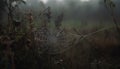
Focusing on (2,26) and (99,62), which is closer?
(99,62)

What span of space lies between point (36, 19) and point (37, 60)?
347 mm

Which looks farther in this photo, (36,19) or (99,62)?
(36,19)

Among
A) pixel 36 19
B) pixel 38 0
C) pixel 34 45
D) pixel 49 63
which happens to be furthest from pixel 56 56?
pixel 38 0

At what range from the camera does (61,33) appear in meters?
2.08

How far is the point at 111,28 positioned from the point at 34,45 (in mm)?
632

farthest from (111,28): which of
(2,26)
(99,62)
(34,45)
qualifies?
(2,26)

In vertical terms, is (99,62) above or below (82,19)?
below

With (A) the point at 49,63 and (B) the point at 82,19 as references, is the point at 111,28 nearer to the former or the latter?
(B) the point at 82,19

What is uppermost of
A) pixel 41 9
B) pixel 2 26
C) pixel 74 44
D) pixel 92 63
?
pixel 41 9

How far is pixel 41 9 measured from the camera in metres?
2.11

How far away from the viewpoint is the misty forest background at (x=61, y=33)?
1.99 m

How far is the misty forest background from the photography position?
1986 mm

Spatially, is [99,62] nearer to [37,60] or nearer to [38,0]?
[37,60]

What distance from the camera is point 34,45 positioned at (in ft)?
6.52
